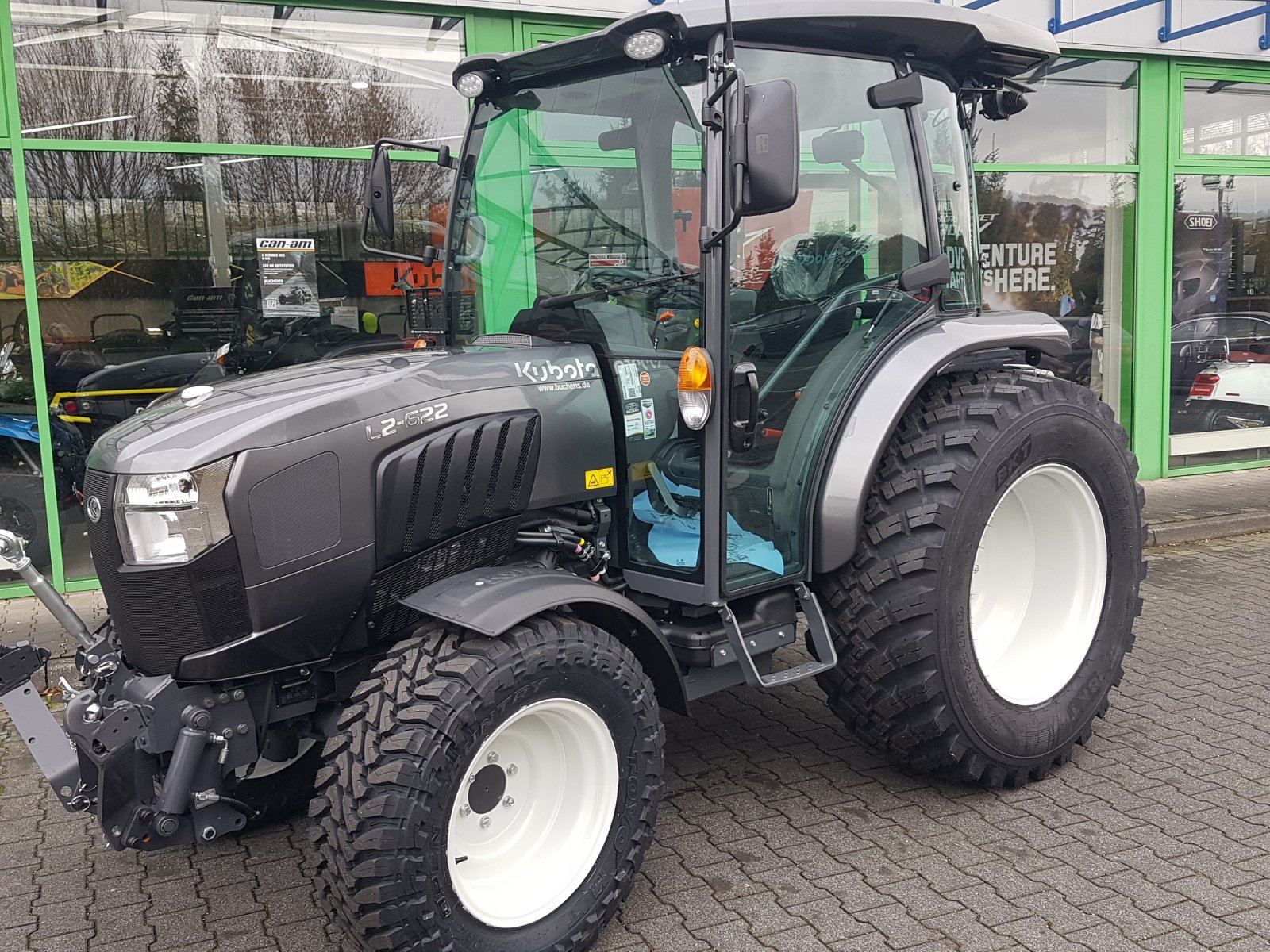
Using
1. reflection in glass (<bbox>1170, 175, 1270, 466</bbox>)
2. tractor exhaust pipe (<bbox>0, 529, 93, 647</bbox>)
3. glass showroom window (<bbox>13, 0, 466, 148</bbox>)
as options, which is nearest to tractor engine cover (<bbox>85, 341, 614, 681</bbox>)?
tractor exhaust pipe (<bbox>0, 529, 93, 647</bbox>)

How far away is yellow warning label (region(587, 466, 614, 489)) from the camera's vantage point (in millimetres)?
3393

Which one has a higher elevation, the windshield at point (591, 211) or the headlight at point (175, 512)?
the windshield at point (591, 211)

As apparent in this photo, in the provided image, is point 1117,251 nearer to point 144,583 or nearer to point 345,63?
point 345,63

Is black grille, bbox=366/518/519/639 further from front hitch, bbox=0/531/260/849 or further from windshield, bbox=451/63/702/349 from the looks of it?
windshield, bbox=451/63/702/349

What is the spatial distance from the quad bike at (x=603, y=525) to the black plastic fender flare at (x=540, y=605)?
0.6 inches

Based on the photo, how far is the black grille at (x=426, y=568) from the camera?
10.1ft

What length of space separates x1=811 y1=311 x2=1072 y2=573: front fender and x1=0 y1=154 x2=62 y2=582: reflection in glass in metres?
4.89

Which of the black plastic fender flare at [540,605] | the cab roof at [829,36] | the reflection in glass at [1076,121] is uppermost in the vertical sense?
the reflection in glass at [1076,121]

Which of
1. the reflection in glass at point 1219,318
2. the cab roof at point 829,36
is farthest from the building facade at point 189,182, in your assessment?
the cab roof at point 829,36

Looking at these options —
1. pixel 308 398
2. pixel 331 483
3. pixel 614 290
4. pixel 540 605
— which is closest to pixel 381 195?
pixel 614 290

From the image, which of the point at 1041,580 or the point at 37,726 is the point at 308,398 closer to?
the point at 37,726

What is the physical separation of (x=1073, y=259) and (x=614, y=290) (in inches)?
271

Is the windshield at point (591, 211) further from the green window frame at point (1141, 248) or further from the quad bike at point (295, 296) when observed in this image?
the green window frame at point (1141, 248)

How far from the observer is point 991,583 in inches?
165
